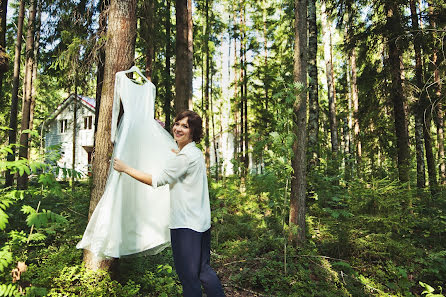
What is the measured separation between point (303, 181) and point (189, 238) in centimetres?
309

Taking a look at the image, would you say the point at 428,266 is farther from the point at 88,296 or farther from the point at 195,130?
the point at 88,296

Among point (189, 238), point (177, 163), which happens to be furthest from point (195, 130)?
point (189, 238)

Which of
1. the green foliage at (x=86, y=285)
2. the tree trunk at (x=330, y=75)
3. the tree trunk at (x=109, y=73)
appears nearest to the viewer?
the green foliage at (x=86, y=285)

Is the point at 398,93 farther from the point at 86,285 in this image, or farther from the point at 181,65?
the point at 86,285

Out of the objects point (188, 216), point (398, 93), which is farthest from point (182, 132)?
point (398, 93)

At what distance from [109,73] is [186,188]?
185cm

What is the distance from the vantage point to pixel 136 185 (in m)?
2.83

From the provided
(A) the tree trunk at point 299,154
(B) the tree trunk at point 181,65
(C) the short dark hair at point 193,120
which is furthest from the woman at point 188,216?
(B) the tree trunk at point 181,65

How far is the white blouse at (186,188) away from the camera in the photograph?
2299mm

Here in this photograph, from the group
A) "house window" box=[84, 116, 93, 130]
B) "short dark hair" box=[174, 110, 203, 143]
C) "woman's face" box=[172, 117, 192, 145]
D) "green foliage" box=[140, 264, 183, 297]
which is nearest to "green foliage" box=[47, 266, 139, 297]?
"green foliage" box=[140, 264, 183, 297]

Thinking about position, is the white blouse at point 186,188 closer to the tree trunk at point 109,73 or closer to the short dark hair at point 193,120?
the short dark hair at point 193,120

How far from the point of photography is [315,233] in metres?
5.62

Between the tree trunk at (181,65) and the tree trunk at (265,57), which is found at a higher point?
the tree trunk at (265,57)

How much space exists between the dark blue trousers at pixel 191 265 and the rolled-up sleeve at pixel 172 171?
0.44 m
